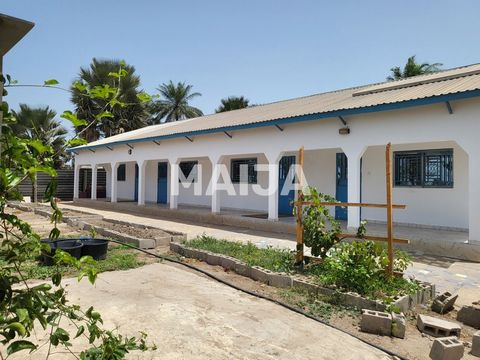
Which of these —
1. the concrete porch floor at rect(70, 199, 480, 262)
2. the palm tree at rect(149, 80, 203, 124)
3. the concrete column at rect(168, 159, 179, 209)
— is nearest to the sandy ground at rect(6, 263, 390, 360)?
the concrete porch floor at rect(70, 199, 480, 262)

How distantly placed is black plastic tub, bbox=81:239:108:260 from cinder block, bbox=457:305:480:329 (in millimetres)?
5967

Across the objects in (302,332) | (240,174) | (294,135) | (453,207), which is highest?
(294,135)

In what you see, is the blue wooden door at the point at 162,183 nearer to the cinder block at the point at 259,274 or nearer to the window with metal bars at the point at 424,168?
the window with metal bars at the point at 424,168

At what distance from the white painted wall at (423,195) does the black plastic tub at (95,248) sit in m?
7.71

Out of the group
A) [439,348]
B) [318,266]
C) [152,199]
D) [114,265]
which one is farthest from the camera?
[152,199]

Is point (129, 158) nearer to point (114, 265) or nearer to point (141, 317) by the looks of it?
point (114, 265)

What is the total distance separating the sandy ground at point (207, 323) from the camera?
10.9 ft

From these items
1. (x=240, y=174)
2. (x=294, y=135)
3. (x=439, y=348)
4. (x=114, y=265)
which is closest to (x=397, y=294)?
(x=439, y=348)

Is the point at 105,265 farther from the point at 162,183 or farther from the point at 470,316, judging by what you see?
the point at 162,183

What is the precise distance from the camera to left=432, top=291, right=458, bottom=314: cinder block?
Result: 4504 mm

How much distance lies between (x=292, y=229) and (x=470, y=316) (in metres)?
6.22

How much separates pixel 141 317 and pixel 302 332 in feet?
5.98

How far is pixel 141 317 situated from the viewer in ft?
13.3

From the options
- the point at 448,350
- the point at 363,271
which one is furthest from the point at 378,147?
the point at 448,350
